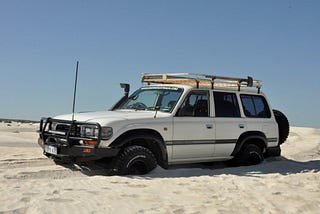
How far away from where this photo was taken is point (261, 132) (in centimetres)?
960

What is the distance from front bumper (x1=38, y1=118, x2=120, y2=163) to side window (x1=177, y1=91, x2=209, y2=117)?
5.51 feet

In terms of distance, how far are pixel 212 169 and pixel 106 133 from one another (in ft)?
9.31

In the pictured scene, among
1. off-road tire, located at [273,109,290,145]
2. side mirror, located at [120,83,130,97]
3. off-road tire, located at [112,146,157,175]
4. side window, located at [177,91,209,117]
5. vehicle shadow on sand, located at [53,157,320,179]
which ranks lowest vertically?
vehicle shadow on sand, located at [53,157,320,179]

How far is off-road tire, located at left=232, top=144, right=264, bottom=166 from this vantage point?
30.7 ft

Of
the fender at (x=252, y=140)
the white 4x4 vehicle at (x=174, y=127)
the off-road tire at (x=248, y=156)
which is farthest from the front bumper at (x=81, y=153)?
the off-road tire at (x=248, y=156)

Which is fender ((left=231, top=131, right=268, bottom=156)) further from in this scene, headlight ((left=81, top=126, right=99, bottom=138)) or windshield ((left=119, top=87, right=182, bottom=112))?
headlight ((left=81, top=126, right=99, bottom=138))

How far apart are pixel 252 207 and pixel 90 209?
2.01 metres

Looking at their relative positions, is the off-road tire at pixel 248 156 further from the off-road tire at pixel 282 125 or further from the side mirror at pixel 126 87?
the side mirror at pixel 126 87

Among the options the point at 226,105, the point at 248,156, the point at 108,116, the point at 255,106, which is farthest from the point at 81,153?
the point at 255,106

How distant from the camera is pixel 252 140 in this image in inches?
380

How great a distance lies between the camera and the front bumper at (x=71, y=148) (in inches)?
278

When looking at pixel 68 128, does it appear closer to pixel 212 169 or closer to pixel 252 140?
pixel 212 169

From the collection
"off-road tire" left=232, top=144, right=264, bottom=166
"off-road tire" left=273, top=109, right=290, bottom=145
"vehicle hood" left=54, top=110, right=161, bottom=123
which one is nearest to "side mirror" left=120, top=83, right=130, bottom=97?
"vehicle hood" left=54, top=110, right=161, bottom=123

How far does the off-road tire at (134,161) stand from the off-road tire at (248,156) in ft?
8.18
